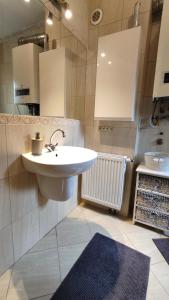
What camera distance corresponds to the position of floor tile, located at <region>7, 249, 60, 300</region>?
99 centimetres

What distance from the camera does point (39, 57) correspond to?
1273mm

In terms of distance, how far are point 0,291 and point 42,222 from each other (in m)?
0.51

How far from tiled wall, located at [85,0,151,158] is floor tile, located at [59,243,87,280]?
3.23 ft

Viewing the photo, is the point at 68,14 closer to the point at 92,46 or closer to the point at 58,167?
the point at 92,46

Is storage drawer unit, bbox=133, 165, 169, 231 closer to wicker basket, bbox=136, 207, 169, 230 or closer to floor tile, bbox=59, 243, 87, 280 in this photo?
wicker basket, bbox=136, 207, 169, 230

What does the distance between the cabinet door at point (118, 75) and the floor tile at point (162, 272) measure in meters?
1.20

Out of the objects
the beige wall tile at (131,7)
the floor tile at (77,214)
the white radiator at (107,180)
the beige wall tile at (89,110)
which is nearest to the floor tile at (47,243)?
the floor tile at (77,214)

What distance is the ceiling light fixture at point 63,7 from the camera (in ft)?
4.34

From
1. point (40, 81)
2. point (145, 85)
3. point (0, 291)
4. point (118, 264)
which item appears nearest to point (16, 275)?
point (0, 291)

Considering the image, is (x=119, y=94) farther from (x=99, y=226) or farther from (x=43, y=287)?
(x=43, y=287)

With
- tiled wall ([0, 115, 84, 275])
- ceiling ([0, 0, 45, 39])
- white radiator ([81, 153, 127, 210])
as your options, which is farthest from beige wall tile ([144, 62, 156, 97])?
ceiling ([0, 0, 45, 39])

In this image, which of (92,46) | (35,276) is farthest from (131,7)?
(35,276)

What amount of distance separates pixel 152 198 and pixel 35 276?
1.14 meters

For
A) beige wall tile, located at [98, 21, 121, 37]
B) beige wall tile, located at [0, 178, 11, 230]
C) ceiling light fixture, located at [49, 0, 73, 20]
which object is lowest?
beige wall tile, located at [0, 178, 11, 230]
